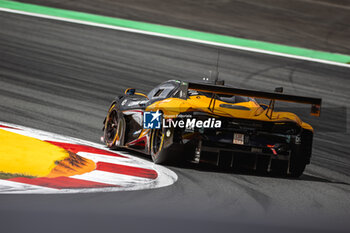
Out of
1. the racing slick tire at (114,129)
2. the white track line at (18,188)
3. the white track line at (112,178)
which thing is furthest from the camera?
the racing slick tire at (114,129)

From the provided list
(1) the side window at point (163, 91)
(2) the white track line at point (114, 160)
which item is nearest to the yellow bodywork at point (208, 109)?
(1) the side window at point (163, 91)

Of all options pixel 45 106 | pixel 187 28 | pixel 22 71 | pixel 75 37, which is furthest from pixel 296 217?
pixel 187 28

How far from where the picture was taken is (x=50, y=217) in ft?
15.3

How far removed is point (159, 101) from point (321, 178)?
233cm

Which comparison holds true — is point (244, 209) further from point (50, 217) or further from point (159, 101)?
point (159, 101)

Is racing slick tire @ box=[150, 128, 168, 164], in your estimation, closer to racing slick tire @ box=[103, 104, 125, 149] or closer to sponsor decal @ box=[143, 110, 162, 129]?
sponsor decal @ box=[143, 110, 162, 129]

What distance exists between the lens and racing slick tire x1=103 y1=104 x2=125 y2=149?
9.12m

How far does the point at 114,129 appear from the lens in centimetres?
948

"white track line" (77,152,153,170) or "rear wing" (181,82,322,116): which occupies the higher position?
"rear wing" (181,82,322,116)

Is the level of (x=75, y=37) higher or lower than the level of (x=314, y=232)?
higher

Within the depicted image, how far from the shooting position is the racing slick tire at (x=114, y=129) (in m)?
9.12

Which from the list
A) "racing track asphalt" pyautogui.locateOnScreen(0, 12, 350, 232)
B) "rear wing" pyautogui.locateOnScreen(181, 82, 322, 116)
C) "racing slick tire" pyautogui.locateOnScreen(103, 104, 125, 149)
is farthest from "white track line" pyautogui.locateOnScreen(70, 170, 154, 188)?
"racing slick tire" pyautogui.locateOnScreen(103, 104, 125, 149)

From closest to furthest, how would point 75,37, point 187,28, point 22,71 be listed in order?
point 22,71, point 75,37, point 187,28

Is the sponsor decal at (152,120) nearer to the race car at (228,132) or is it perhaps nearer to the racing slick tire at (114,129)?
the race car at (228,132)
